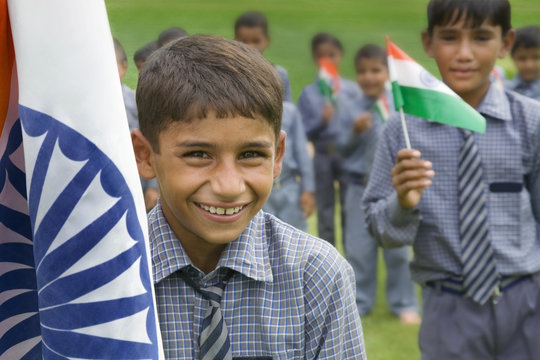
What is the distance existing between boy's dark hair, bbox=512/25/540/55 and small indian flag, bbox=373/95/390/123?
1.61m

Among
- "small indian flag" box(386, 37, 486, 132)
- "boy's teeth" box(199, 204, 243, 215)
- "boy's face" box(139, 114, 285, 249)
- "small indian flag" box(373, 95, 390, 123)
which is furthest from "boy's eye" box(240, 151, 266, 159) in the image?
"small indian flag" box(373, 95, 390, 123)

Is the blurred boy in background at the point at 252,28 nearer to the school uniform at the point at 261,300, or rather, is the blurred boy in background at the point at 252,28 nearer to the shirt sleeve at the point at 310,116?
the shirt sleeve at the point at 310,116

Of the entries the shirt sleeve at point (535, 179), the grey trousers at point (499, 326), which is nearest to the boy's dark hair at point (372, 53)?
the shirt sleeve at point (535, 179)

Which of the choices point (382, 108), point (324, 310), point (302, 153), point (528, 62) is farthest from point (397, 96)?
point (528, 62)

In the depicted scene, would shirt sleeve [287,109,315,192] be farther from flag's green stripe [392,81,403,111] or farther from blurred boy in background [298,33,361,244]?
flag's green stripe [392,81,403,111]

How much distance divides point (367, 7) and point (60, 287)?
400 cm

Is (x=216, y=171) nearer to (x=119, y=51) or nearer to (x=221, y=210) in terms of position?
(x=221, y=210)

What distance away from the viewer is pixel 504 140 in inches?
129

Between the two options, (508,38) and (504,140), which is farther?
(508,38)

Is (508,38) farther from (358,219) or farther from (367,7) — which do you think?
(358,219)

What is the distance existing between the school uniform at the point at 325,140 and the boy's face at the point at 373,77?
0.37 ft

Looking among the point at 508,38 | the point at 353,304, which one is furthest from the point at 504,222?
the point at 353,304

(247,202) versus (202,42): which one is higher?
(202,42)

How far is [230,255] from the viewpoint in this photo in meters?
1.98
